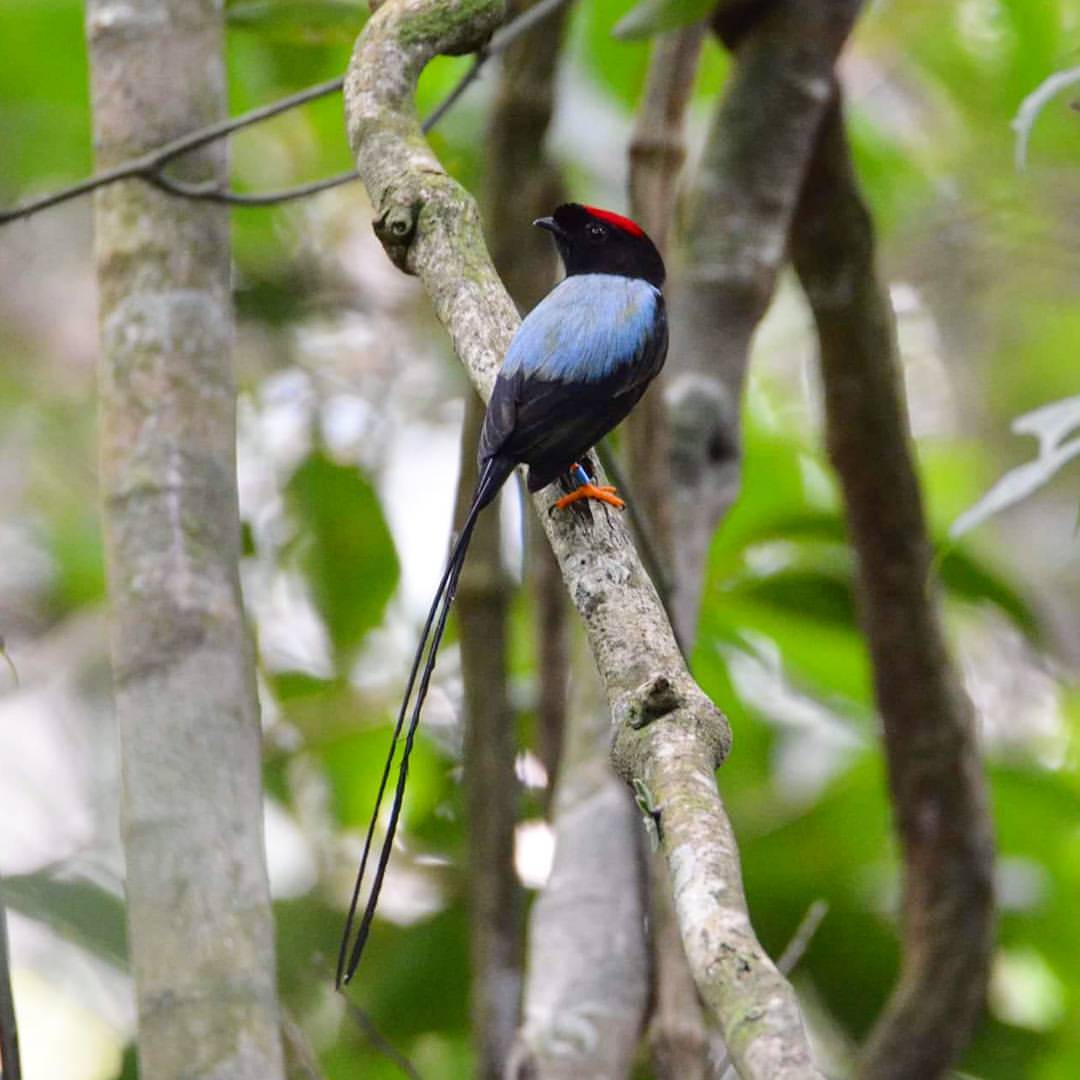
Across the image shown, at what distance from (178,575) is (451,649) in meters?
2.07

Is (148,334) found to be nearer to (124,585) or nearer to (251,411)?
(124,585)

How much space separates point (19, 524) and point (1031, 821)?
157 inches

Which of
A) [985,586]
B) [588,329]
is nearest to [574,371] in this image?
[588,329]

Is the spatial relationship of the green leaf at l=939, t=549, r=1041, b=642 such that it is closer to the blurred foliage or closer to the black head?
the blurred foliage

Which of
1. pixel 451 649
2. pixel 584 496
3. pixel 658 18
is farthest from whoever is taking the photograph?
pixel 451 649

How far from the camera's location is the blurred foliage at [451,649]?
12.1 ft

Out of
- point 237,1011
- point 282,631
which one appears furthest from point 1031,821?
point 237,1011

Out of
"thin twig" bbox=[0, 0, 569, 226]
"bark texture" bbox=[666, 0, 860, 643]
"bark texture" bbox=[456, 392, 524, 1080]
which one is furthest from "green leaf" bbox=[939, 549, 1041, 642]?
"thin twig" bbox=[0, 0, 569, 226]

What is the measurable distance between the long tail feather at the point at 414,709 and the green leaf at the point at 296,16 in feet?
4.38

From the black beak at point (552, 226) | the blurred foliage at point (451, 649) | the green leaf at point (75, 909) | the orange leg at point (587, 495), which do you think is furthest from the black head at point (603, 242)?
the green leaf at point (75, 909)

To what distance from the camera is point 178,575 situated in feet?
7.66

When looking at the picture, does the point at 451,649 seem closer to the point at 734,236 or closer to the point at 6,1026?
the point at 734,236

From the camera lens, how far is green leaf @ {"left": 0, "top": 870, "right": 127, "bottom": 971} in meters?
3.04

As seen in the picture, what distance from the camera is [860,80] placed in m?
7.73
